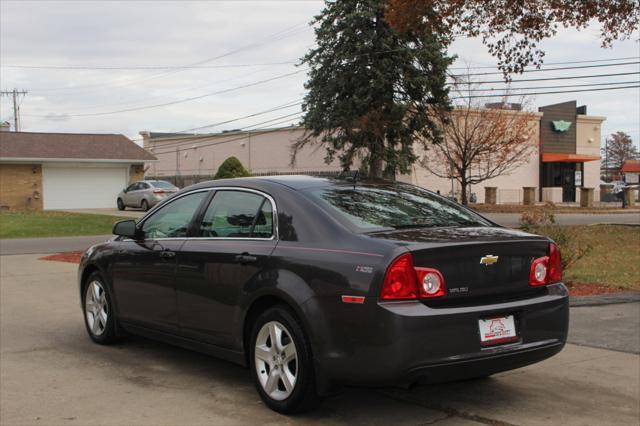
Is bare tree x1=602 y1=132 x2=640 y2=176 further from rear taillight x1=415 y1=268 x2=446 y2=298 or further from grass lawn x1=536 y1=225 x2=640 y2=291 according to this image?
rear taillight x1=415 y1=268 x2=446 y2=298

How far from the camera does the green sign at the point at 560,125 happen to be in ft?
172

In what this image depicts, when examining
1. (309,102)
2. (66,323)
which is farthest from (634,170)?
(66,323)

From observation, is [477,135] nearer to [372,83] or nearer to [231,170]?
[372,83]

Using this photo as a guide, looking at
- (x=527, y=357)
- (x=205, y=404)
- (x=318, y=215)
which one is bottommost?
(x=205, y=404)

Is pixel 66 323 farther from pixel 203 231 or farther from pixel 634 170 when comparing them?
pixel 634 170

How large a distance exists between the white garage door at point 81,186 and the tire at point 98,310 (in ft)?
115

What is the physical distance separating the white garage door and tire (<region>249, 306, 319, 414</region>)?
124 ft

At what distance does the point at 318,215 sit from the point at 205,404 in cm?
158

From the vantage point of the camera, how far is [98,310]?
7.07 m

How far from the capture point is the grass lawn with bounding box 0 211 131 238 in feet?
76.8

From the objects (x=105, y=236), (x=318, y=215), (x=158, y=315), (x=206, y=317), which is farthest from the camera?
(x=105, y=236)

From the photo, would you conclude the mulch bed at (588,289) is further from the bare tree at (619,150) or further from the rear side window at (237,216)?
the bare tree at (619,150)

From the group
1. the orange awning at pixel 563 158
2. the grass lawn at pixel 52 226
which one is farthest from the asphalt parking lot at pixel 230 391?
the orange awning at pixel 563 158

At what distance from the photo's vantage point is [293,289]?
15.5 feet
